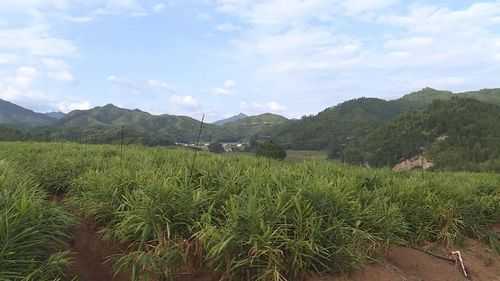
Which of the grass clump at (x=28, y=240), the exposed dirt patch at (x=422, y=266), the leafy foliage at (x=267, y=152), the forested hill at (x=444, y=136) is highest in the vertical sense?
the forested hill at (x=444, y=136)

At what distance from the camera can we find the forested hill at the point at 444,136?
53.0 m

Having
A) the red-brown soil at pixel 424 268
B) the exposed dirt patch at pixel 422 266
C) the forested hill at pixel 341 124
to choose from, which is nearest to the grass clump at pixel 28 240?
the red-brown soil at pixel 424 268

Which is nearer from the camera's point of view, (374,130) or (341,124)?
(374,130)

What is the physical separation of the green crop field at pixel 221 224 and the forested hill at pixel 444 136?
1841 inches

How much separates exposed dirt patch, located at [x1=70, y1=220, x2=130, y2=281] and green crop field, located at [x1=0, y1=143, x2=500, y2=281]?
113mm

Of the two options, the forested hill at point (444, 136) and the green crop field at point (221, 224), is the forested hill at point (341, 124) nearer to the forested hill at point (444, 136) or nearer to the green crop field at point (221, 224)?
the forested hill at point (444, 136)

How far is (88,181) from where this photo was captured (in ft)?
17.7

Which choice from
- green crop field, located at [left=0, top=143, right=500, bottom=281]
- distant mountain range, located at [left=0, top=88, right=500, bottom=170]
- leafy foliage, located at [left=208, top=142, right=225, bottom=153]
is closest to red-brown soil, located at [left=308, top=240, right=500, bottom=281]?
green crop field, located at [left=0, top=143, right=500, bottom=281]

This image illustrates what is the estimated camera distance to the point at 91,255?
4.15 metres

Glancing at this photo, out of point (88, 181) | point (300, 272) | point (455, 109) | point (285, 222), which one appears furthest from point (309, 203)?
point (455, 109)

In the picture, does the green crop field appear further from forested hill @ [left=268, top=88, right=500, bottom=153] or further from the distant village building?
forested hill @ [left=268, top=88, right=500, bottom=153]

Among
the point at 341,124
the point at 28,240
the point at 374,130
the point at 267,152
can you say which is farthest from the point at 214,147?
the point at 341,124

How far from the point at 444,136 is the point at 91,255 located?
68384 millimetres

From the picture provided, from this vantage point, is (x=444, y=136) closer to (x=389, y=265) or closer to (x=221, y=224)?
(x=389, y=265)
